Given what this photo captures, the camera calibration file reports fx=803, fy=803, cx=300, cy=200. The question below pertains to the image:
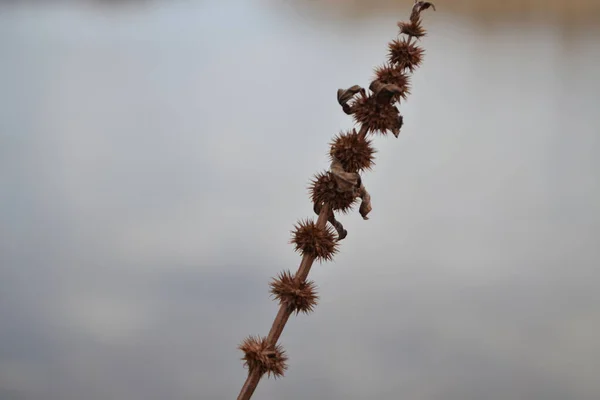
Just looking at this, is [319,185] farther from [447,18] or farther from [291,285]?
[447,18]

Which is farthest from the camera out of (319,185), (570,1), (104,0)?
(104,0)

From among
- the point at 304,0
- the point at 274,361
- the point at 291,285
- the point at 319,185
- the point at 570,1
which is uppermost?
the point at 570,1

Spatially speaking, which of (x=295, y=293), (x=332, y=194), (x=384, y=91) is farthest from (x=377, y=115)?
(x=295, y=293)

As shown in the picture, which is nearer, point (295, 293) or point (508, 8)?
point (295, 293)

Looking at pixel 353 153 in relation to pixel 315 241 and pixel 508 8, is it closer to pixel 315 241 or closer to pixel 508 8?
pixel 315 241

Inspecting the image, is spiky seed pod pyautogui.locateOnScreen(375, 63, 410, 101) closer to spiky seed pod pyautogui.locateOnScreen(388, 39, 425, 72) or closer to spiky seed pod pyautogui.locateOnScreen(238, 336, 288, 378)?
spiky seed pod pyautogui.locateOnScreen(388, 39, 425, 72)

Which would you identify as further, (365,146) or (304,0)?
(304,0)

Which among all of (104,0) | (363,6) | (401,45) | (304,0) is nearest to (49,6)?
(104,0)
